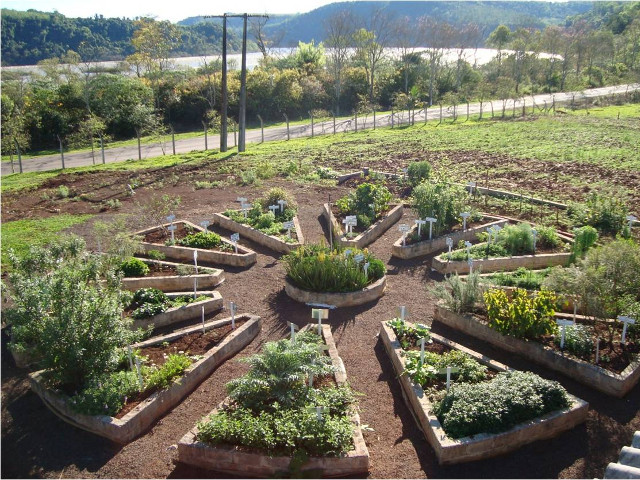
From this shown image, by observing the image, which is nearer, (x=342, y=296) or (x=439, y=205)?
(x=342, y=296)

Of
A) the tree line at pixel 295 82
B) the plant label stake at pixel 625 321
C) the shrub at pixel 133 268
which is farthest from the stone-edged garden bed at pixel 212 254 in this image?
the tree line at pixel 295 82

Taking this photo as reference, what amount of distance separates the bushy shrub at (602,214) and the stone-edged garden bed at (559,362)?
5.79 meters

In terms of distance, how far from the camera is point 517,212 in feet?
50.5

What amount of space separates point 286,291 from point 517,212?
23.9 feet

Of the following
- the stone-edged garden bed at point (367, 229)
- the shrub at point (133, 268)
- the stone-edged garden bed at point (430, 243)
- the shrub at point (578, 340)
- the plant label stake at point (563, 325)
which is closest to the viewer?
the plant label stake at point (563, 325)

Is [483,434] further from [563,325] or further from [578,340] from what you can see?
[578,340]

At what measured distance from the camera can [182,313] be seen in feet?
34.2

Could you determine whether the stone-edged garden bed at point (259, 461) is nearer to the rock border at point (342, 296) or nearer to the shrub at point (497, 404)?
the shrub at point (497, 404)

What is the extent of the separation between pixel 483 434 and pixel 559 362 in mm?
2298

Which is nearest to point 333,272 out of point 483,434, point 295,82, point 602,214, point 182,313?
point 182,313

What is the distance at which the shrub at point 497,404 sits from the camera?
6914mm

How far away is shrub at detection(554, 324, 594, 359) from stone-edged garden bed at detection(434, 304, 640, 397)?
204 millimetres

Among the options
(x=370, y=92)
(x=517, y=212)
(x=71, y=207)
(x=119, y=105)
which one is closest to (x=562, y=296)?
(x=517, y=212)

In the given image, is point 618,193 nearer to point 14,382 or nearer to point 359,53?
point 14,382
